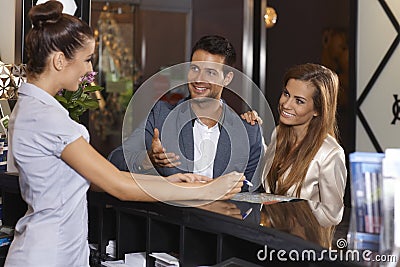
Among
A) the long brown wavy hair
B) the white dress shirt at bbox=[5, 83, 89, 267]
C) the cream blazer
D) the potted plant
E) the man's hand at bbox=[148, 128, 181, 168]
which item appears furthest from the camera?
the potted plant

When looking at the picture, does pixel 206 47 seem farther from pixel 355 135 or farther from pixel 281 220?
pixel 355 135

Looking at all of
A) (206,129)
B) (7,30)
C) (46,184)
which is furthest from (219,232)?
(7,30)

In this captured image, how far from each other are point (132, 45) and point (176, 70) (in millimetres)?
521

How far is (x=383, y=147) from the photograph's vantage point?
4273mm

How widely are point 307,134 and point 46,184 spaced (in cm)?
122

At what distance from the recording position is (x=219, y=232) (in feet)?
5.76

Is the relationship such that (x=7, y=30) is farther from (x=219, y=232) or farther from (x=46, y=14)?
(x=219, y=232)

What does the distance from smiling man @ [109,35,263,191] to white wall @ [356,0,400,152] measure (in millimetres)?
1918

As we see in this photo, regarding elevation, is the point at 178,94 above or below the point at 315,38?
below

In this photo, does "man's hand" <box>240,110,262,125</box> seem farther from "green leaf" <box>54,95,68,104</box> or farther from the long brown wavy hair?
"green leaf" <box>54,95,68,104</box>

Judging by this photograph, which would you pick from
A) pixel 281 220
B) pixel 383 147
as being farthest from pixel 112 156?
pixel 383 147

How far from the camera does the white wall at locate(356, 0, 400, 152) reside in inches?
166

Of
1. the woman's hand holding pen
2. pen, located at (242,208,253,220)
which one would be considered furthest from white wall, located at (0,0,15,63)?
pen, located at (242,208,253,220)

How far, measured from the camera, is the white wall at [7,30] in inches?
136
